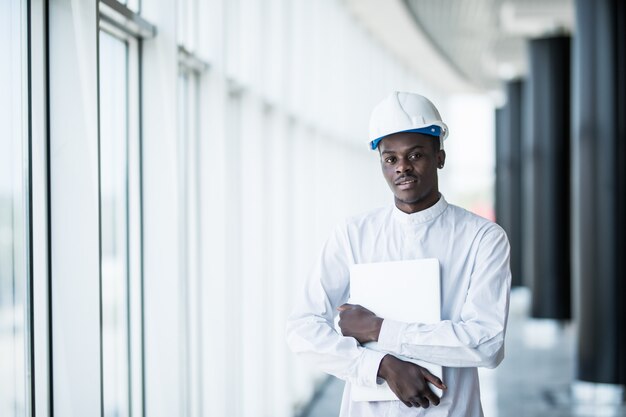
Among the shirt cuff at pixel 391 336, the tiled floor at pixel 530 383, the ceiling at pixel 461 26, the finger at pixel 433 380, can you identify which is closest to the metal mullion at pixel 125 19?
the shirt cuff at pixel 391 336

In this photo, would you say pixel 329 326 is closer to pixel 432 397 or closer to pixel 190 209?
pixel 432 397

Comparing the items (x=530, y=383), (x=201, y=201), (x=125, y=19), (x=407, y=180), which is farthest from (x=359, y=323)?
(x=530, y=383)

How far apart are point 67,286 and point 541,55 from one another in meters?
10.3

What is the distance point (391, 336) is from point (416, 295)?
156mm

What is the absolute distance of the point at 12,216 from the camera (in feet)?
9.11

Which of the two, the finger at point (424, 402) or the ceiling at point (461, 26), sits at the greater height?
the ceiling at point (461, 26)

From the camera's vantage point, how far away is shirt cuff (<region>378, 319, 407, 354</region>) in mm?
2219

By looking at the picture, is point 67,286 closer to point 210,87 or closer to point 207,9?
point 210,87

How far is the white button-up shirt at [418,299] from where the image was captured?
2.20m

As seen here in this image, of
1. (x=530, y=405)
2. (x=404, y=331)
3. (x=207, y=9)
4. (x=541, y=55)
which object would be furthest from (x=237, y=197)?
(x=541, y=55)

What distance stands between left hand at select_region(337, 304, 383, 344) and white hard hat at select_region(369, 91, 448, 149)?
22.5 inches

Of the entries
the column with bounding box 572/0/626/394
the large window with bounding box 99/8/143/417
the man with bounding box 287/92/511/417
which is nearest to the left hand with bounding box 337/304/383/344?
the man with bounding box 287/92/511/417

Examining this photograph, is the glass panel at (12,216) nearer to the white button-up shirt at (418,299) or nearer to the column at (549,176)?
the white button-up shirt at (418,299)

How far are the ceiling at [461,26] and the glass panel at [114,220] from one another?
6890mm
